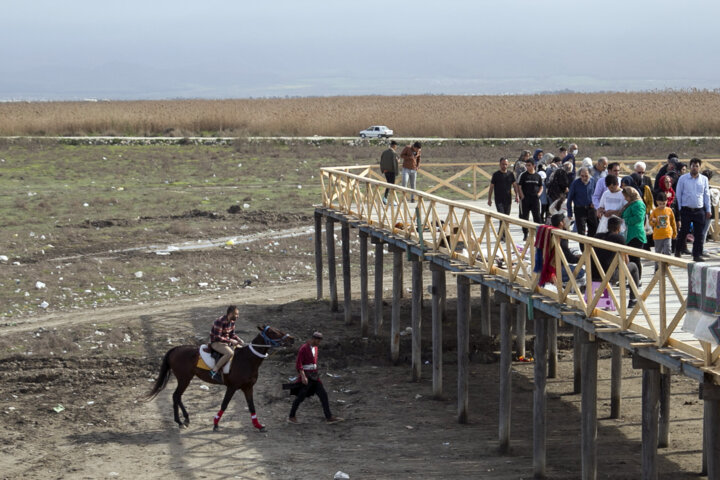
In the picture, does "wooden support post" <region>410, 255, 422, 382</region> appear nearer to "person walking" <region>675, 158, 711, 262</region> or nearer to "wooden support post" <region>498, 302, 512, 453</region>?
"wooden support post" <region>498, 302, 512, 453</region>

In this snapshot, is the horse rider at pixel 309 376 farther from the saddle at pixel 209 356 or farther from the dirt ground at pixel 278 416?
the saddle at pixel 209 356

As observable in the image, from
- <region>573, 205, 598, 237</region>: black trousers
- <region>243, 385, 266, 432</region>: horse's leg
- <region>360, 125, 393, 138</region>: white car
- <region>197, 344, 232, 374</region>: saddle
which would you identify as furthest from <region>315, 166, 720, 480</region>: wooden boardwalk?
<region>360, 125, 393, 138</region>: white car

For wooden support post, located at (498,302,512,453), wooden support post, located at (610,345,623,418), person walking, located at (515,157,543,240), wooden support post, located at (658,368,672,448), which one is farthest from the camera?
person walking, located at (515,157,543,240)

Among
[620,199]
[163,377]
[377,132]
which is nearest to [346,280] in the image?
[163,377]

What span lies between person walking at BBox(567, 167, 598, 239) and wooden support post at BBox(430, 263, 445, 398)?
2448 mm

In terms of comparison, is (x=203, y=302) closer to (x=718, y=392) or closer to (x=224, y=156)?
→ (x=718, y=392)

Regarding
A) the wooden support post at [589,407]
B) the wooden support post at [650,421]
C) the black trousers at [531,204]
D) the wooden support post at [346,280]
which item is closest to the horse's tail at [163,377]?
the wooden support post at [589,407]

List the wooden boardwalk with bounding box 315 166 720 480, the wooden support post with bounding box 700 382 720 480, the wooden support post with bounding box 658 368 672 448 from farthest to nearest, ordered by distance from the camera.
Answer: the wooden support post with bounding box 658 368 672 448 → the wooden boardwalk with bounding box 315 166 720 480 → the wooden support post with bounding box 700 382 720 480

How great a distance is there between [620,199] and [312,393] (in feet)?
17.1

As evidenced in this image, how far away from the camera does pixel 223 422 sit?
667 inches

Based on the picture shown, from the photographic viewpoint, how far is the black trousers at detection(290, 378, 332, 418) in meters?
16.5

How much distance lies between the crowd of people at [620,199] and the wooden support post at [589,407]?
3.78 feet

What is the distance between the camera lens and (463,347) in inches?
688

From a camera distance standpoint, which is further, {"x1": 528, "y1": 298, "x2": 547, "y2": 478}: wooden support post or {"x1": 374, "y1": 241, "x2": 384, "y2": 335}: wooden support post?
{"x1": 374, "y1": 241, "x2": 384, "y2": 335}: wooden support post
